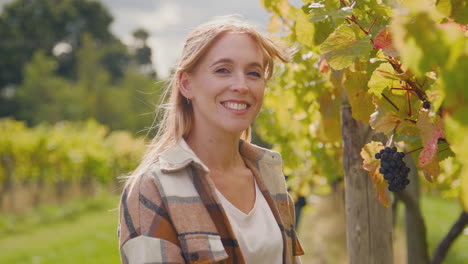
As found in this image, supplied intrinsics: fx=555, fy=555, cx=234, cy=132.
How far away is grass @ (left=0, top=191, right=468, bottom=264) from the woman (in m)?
3.33

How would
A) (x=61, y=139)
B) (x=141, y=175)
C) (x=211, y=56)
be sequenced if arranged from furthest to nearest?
(x=61, y=139) < (x=211, y=56) < (x=141, y=175)

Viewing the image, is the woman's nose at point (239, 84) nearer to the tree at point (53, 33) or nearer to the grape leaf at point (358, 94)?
the grape leaf at point (358, 94)

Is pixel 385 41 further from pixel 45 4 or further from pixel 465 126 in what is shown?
pixel 45 4

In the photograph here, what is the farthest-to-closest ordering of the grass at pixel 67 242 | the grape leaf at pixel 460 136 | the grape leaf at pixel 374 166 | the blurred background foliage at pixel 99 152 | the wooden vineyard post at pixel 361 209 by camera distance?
1. the grass at pixel 67 242
2. the blurred background foliage at pixel 99 152
3. the wooden vineyard post at pixel 361 209
4. the grape leaf at pixel 374 166
5. the grape leaf at pixel 460 136

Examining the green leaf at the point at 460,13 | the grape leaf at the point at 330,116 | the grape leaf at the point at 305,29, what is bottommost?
the green leaf at the point at 460,13

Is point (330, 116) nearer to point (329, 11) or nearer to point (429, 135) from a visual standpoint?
point (329, 11)

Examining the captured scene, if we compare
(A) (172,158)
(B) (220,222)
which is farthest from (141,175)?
(B) (220,222)

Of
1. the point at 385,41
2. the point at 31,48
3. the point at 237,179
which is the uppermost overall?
the point at 31,48

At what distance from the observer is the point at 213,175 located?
2158 millimetres

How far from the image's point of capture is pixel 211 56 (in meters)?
2.07

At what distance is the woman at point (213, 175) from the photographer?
1786 millimetres

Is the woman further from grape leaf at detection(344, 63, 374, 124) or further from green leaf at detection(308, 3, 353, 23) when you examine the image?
green leaf at detection(308, 3, 353, 23)

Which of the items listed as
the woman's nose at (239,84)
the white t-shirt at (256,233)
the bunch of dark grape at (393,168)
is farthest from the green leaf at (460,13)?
the white t-shirt at (256,233)

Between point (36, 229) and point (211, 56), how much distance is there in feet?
38.0
